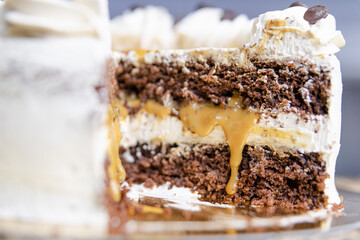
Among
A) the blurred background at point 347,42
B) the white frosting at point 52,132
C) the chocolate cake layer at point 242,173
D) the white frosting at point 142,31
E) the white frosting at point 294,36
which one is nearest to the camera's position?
the white frosting at point 52,132

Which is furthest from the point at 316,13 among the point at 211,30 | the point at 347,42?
the point at 347,42

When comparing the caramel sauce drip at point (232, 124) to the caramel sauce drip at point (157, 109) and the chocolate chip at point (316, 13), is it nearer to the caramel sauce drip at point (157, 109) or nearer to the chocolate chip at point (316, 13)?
the caramel sauce drip at point (157, 109)

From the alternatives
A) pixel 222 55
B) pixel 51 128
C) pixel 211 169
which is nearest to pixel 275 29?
pixel 222 55

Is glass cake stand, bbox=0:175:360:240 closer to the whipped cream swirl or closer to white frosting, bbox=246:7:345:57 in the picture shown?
the whipped cream swirl

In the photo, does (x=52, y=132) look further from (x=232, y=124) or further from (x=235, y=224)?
(x=232, y=124)

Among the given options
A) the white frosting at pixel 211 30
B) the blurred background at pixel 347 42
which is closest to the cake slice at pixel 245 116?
the white frosting at pixel 211 30

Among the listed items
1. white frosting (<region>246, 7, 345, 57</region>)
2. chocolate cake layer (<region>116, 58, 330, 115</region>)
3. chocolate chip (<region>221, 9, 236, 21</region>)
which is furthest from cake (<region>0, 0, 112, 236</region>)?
chocolate chip (<region>221, 9, 236, 21</region>)

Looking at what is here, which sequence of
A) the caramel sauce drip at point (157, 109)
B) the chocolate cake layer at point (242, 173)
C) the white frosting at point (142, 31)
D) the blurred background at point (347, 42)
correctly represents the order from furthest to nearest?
1. the blurred background at point (347, 42)
2. the white frosting at point (142, 31)
3. the caramel sauce drip at point (157, 109)
4. the chocolate cake layer at point (242, 173)
